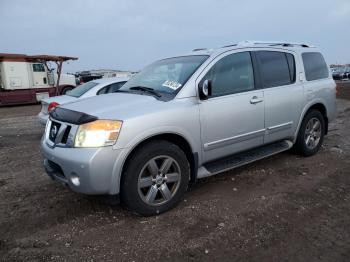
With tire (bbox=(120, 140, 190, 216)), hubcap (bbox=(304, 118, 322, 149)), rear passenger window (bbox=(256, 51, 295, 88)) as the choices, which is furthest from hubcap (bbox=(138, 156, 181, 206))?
hubcap (bbox=(304, 118, 322, 149))

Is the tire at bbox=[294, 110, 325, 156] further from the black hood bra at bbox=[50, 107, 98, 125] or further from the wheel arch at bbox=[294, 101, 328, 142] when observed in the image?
the black hood bra at bbox=[50, 107, 98, 125]

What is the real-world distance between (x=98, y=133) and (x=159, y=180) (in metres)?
0.86

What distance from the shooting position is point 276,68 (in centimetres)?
512

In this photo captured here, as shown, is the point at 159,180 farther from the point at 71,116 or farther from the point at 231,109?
the point at 231,109

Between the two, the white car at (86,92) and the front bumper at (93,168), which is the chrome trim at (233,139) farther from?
the white car at (86,92)

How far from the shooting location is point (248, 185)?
4.61 metres

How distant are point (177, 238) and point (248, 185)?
1644 millimetres

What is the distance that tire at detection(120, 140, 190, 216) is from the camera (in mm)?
3533

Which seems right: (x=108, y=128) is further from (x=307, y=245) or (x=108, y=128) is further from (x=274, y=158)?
(x=274, y=158)

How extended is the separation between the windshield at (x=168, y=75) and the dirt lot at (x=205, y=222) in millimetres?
1374

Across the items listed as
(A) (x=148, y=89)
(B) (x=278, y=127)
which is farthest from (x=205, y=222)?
(B) (x=278, y=127)

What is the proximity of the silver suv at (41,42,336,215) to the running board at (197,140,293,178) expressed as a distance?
1cm

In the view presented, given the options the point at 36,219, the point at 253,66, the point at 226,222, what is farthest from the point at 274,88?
the point at 36,219

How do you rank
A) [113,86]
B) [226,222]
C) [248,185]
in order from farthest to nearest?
[113,86] < [248,185] < [226,222]
